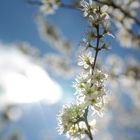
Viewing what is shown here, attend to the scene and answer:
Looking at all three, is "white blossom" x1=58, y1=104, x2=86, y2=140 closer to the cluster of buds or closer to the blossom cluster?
the cluster of buds

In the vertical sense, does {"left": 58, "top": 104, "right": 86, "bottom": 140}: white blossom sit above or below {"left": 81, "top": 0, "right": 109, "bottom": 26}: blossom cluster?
below

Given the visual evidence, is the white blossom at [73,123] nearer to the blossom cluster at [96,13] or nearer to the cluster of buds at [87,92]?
the cluster of buds at [87,92]

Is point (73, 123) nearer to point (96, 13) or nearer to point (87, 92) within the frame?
point (87, 92)

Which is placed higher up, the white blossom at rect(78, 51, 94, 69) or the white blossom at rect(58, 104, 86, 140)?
the white blossom at rect(78, 51, 94, 69)

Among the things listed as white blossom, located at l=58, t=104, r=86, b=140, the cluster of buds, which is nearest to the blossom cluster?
the cluster of buds

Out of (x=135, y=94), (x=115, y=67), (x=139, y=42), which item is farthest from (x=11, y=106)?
(x=135, y=94)

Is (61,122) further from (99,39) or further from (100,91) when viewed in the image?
(99,39)

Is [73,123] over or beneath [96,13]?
beneath

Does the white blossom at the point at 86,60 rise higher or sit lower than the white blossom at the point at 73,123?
higher

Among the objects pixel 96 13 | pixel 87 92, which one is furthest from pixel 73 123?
pixel 96 13

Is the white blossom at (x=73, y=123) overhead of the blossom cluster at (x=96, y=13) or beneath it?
beneath

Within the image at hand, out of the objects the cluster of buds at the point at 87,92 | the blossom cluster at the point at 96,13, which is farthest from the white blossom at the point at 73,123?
the blossom cluster at the point at 96,13
